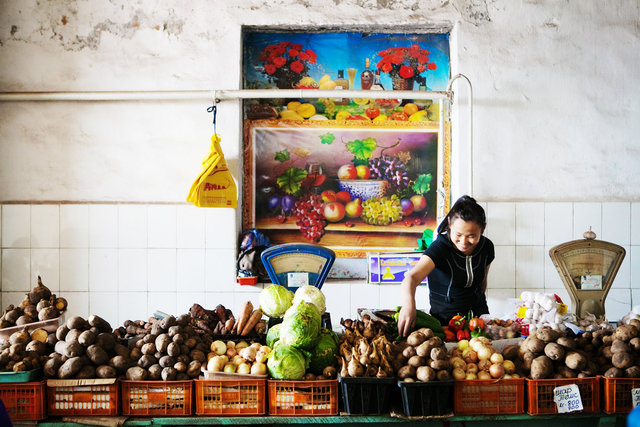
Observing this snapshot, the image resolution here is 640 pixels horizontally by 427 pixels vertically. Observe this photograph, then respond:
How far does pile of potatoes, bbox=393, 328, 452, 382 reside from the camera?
199 centimetres

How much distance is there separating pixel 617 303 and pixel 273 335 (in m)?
2.82

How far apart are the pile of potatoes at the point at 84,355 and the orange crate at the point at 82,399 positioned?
40 mm

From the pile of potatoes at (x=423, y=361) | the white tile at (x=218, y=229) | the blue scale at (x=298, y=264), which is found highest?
the white tile at (x=218, y=229)

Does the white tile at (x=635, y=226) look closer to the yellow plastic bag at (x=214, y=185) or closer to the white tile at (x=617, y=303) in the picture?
the white tile at (x=617, y=303)

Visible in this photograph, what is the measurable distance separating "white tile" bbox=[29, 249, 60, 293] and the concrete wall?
0.02 meters

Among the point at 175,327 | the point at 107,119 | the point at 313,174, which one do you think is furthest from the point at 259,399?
the point at 107,119

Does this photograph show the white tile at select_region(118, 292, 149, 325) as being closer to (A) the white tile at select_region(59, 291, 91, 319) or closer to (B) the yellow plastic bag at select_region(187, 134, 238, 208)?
(A) the white tile at select_region(59, 291, 91, 319)

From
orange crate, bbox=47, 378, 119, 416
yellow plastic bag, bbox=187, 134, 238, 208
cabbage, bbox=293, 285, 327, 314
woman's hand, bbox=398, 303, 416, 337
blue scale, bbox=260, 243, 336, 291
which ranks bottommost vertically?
orange crate, bbox=47, 378, 119, 416

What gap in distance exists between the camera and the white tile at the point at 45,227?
13.0ft

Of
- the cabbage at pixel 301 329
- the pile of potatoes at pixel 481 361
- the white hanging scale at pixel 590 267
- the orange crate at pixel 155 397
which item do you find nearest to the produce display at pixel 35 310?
the orange crate at pixel 155 397

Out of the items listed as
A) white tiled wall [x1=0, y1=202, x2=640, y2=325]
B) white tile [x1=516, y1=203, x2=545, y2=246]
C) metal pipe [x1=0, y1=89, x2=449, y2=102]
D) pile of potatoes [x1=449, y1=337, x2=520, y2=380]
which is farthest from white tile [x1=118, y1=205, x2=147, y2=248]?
white tile [x1=516, y1=203, x2=545, y2=246]

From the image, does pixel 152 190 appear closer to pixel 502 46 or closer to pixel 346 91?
pixel 346 91

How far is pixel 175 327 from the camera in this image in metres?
2.20

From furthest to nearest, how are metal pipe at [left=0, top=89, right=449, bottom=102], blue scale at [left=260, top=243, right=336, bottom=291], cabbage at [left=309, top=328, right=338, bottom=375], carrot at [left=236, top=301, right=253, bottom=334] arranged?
metal pipe at [left=0, top=89, right=449, bottom=102], blue scale at [left=260, top=243, right=336, bottom=291], carrot at [left=236, top=301, right=253, bottom=334], cabbage at [left=309, top=328, right=338, bottom=375]
